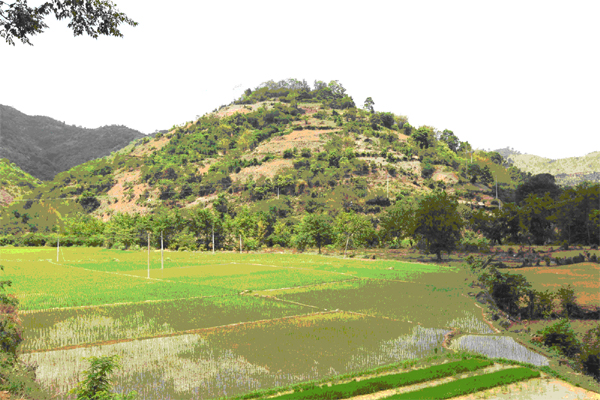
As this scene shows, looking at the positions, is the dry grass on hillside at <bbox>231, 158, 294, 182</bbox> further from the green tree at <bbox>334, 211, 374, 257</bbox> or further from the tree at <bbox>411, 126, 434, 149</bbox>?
the green tree at <bbox>334, 211, 374, 257</bbox>

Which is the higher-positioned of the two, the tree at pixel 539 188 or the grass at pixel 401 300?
the tree at pixel 539 188

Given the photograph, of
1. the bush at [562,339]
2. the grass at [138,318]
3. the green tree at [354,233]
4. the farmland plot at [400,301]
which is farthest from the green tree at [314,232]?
the bush at [562,339]

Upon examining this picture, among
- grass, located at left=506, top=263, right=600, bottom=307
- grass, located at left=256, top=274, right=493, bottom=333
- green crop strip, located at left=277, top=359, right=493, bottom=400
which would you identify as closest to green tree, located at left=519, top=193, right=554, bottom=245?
grass, located at left=506, top=263, right=600, bottom=307

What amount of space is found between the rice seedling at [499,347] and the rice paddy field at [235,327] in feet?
0.37

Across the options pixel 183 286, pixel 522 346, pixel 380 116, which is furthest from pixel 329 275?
pixel 380 116

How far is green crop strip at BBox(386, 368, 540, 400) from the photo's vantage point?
10523 millimetres

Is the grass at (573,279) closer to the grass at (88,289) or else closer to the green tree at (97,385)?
the grass at (88,289)

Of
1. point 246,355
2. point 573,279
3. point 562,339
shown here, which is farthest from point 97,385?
point 573,279

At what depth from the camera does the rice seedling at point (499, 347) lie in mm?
14359

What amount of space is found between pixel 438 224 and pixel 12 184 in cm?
14188

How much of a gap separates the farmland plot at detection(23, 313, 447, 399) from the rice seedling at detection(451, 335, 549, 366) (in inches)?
36.8

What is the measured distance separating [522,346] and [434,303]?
743 centimetres

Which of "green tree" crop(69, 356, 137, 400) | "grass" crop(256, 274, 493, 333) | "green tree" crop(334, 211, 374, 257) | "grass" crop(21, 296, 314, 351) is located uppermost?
"green tree" crop(334, 211, 374, 257)

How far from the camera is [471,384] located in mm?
11328
